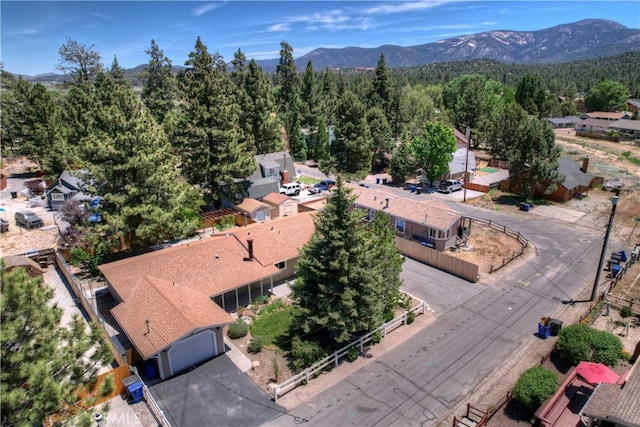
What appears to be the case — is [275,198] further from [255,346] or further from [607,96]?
[607,96]

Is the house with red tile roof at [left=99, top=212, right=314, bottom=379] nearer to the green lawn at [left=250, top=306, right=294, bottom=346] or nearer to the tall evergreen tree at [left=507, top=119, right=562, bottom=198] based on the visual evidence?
the green lawn at [left=250, top=306, right=294, bottom=346]

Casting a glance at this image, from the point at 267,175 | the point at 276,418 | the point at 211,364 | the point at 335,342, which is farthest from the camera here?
the point at 267,175

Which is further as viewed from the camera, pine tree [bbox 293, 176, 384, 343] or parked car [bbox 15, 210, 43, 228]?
parked car [bbox 15, 210, 43, 228]

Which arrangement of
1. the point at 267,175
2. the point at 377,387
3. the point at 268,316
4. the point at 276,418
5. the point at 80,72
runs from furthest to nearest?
the point at 80,72, the point at 267,175, the point at 268,316, the point at 377,387, the point at 276,418

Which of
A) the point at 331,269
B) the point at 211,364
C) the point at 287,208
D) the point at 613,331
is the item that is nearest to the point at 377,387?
Answer: the point at 331,269

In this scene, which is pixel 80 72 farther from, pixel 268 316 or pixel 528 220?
pixel 528 220

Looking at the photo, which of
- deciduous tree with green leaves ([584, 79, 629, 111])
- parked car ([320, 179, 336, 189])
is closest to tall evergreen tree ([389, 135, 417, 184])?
parked car ([320, 179, 336, 189])

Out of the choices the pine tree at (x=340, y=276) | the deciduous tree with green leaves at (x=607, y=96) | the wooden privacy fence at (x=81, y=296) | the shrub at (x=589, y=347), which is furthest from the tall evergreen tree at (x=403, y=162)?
the deciduous tree with green leaves at (x=607, y=96)
